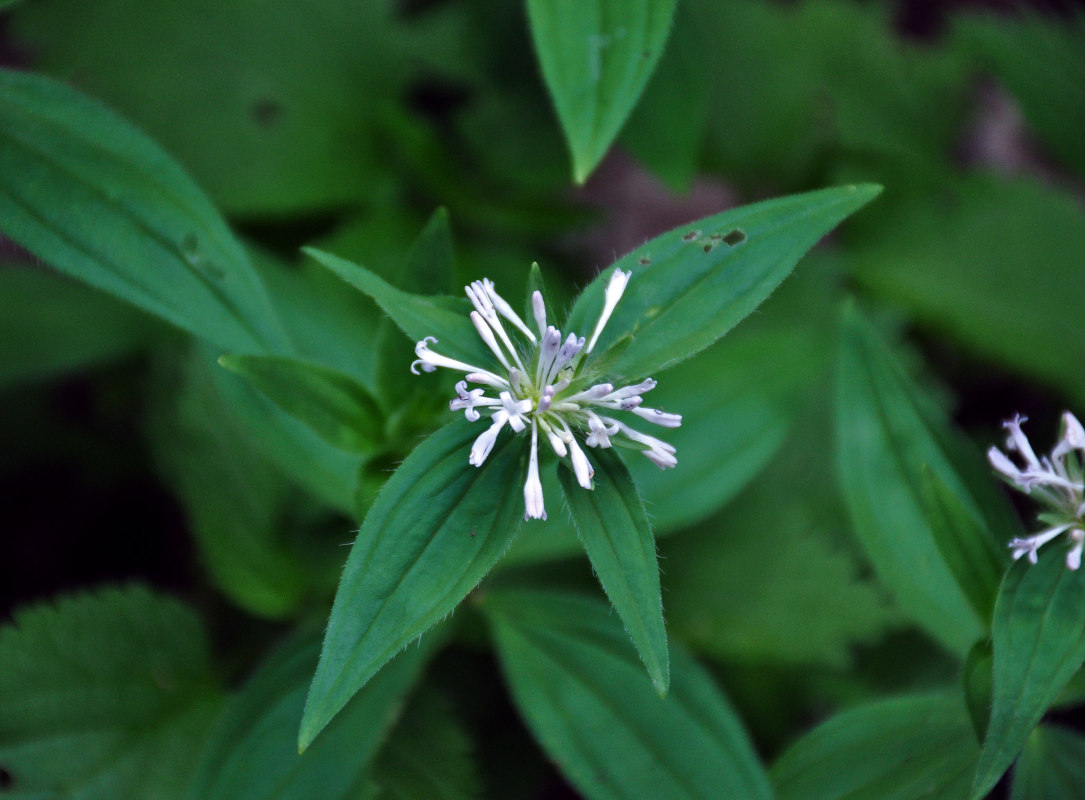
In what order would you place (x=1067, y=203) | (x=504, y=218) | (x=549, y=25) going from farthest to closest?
(x=1067, y=203), (x=504, y=218), (x=549, y=25)

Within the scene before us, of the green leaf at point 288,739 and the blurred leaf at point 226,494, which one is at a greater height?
the blurred leaf at point 226,494

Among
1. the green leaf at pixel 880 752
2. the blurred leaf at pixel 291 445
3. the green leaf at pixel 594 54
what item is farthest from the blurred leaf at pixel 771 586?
the green leaf at pixel 594 54

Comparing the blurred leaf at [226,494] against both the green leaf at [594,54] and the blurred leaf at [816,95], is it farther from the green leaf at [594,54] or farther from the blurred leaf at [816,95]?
the blurred leaf at [816,95]

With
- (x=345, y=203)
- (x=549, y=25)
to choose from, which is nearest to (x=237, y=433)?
(x=345, y=203)

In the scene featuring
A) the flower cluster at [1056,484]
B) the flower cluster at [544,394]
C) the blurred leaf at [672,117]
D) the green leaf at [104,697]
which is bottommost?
the flower cluster at [1056,484]

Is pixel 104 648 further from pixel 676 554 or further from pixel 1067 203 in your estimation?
pixel 1067 203

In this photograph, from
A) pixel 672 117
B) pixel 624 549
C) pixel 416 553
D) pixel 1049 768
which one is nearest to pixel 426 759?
pixel 416 553

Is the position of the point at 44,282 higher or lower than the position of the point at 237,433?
higher

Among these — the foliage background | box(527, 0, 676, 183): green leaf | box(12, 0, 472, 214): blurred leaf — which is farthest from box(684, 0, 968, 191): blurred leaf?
box(527, 0, 676, 183): green leaf
